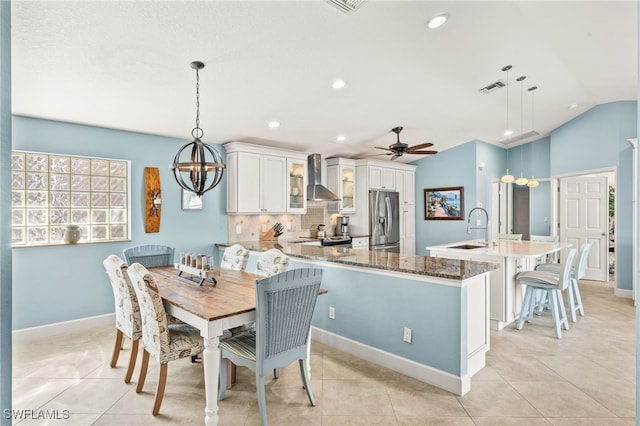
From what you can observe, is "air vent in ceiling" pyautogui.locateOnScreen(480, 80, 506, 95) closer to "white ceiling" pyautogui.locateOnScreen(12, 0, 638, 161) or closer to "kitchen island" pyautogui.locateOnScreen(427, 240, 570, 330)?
"white ceiling" pyautogui.locateOnScreen(12, 0, 638, 161)

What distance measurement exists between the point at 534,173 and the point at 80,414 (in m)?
8.80

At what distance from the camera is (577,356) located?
3098mm

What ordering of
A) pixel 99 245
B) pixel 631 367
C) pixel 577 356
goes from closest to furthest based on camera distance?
pixel 631 367 < pixel 577 356 < pixel 99 245

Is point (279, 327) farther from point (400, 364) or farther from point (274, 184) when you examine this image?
point (274, 184)

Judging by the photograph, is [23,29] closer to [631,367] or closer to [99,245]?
[99,245]

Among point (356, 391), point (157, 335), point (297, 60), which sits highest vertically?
point (297, 60)

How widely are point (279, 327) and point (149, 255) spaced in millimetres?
2250

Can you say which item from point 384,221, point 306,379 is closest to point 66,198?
point 306,379

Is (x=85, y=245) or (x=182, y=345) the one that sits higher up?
(x=85, y=245)

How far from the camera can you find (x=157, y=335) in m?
2.16

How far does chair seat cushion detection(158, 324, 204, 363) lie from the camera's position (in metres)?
2.19

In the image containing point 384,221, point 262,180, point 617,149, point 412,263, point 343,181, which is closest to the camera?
point 412,263

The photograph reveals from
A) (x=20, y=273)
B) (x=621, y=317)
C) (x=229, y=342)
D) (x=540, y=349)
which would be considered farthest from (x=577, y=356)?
(x=20, y=273)

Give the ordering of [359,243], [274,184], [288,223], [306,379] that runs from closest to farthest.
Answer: [306,379], [274,184], [288,223], [359,243]
